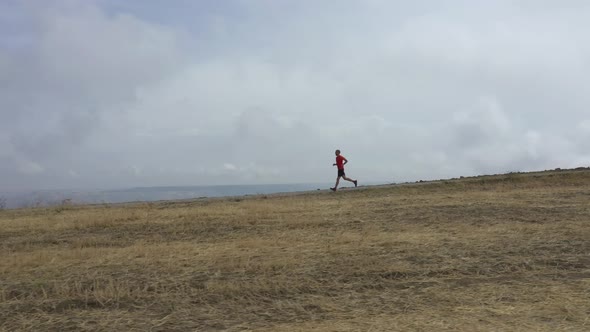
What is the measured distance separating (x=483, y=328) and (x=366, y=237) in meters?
4.41

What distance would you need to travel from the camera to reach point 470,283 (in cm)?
612

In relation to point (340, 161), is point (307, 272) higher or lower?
lower

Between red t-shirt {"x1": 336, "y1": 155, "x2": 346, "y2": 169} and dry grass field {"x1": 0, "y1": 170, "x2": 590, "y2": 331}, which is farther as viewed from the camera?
red t-shirt {"x1": 336, "y1": 155, "x2": 346, "y2": 169}

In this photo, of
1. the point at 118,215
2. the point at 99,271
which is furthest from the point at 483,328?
the point at 118,215

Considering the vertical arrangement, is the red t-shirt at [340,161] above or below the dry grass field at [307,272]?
above

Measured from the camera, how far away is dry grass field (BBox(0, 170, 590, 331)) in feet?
16.7

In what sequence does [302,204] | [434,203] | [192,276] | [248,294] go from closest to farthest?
[248,294] → [192,276] → [434,203] → [302,204]

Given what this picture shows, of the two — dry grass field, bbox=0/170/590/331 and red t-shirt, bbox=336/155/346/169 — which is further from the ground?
red t-shirt, bbox=336/155/346/169

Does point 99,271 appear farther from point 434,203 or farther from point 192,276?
point 434,203

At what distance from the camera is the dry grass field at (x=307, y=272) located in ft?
16.7

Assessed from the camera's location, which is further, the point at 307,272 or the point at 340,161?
the point at 340,161

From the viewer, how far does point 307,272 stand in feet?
22.0

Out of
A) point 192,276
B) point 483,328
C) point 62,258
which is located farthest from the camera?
point 62,258

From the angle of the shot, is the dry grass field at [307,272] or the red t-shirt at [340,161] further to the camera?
the red t-shirt at [340,161]
